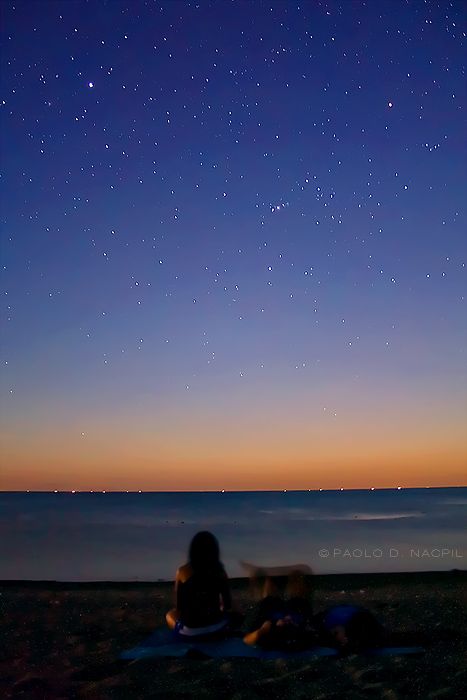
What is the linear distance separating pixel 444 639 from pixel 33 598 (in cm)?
589

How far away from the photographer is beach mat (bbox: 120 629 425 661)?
6.54m

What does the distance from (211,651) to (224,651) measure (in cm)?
14

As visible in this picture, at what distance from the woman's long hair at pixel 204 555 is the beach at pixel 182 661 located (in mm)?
1044

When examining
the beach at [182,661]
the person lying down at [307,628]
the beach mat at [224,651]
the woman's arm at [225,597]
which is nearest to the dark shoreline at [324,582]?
the beach at [182,661]

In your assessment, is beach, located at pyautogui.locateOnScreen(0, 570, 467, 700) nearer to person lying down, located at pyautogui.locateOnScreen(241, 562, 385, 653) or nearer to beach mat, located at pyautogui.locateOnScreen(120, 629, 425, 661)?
beach mat, located at pyautogui.locateOnScreen(120, 629, 425, 661)

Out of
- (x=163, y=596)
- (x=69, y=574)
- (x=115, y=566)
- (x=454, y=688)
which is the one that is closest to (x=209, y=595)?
(x=454, y=688)

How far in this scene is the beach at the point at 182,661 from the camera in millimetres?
5777

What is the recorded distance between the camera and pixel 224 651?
665cm

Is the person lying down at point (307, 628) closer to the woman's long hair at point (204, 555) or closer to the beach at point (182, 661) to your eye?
the beach at point (182, 661)

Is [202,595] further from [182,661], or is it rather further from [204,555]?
[182,661]

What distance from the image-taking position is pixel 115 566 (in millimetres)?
19859

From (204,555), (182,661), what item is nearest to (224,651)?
(182,661)

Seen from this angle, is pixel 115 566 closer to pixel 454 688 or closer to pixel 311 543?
pixel 311 543

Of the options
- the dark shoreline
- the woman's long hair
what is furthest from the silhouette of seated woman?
the dark shoreline
